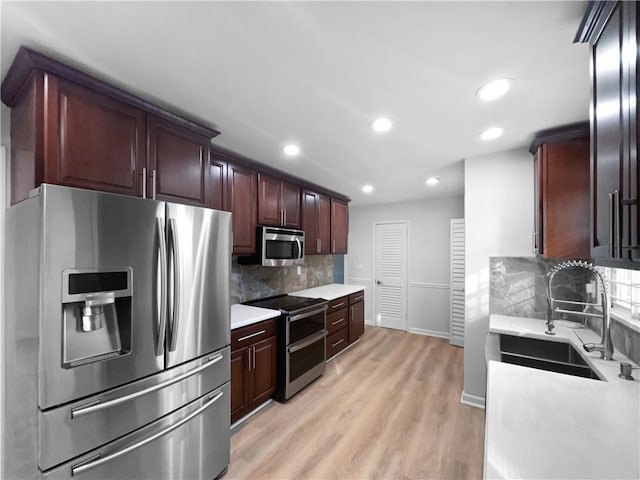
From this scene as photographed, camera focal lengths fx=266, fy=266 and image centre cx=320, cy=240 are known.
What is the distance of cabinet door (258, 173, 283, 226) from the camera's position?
285cm

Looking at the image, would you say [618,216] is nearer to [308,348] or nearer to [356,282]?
[308,348]

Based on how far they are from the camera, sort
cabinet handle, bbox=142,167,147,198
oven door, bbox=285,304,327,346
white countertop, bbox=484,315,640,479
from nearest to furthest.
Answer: white countertop, bbox=484,315,640,479 < cabinet handle, bbox=142,167,147,198 < oven door, bbox=285,304,327,346

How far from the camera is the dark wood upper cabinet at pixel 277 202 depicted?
287 cm

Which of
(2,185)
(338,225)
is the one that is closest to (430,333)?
(338,225)

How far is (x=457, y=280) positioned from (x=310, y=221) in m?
2.58

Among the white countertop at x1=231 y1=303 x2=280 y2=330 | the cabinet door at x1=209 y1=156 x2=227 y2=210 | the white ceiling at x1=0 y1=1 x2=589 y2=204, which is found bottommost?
the white countertop at x1=231 y1=303 x2=280 y2=330

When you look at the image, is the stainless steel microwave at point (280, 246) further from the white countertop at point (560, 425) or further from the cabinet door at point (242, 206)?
the white countertop at point (560, 425)

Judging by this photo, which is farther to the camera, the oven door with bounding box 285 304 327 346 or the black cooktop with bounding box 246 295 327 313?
the black cooktop with bounding box 246 295 327 313

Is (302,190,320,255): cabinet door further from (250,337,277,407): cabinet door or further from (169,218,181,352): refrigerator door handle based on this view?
(169,218,181,352): refrigerator door handle

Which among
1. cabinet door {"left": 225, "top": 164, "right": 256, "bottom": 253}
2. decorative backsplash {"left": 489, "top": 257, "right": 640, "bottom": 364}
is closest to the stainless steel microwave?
cabinet door {"left": 225, "top": 164, "right": 256, "bottom": 253}

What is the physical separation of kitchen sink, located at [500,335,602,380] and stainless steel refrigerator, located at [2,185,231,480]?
2.23 m

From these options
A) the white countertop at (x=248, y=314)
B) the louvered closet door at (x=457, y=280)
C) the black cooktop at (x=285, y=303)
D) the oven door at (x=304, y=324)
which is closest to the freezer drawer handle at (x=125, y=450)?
the white countertop at (x=248, y=314)

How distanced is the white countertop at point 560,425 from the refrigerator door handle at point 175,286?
4.76 feet

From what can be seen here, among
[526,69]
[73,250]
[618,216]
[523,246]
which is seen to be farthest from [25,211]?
[523,246]
